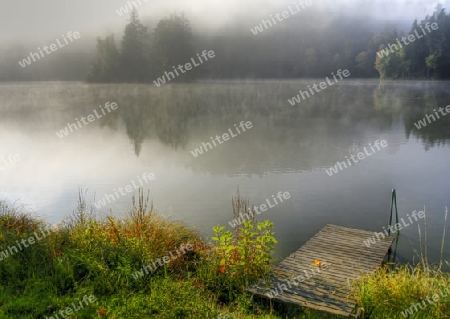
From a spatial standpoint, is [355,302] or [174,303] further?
[355,302]

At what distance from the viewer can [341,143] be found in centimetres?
2214

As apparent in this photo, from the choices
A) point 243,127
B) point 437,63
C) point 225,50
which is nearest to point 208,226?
point 243,127

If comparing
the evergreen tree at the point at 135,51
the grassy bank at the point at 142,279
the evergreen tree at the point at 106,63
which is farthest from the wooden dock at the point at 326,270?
the evergreen tree at the point at 106,63

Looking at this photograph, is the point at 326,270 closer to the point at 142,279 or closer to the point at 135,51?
the point at 142,279

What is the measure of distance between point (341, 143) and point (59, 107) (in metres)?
31.4

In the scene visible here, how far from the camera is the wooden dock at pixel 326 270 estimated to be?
640cm

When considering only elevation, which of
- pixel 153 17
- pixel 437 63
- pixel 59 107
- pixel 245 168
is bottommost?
pixel 437 63

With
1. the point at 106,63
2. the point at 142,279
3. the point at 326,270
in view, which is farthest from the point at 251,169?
the point at 106,63

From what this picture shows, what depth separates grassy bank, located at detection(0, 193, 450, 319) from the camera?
5.73 metres

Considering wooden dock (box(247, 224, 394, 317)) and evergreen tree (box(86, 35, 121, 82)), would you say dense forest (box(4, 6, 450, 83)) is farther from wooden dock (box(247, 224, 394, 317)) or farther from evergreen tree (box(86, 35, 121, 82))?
wooden dock (box(247, 224, 394, 317))

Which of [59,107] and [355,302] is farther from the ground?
[59,107]

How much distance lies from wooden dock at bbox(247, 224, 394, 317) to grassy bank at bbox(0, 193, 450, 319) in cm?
19

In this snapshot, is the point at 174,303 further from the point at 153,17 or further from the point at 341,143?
the point at 153,17

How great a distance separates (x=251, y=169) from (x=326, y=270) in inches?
353
